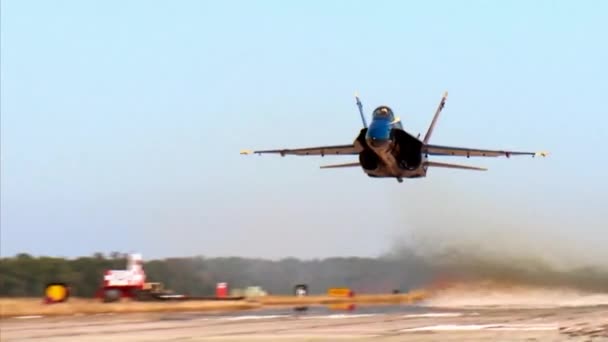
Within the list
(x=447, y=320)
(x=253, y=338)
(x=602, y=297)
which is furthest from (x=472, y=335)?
(x=602, y=297)

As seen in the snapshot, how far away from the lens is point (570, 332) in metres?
27.2

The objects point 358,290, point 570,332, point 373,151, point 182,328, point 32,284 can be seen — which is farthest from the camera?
point 32,284

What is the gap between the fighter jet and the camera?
41219mm

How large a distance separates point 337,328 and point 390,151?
1468cm

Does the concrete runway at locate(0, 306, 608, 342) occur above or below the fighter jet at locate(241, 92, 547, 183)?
below

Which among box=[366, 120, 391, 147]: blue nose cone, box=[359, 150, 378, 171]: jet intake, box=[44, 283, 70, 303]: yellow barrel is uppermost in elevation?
box=[366, 120, 391, 147]: blue nose cone

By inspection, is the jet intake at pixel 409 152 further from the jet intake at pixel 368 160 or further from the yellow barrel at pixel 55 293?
the yellow barrel at pixel 55 293

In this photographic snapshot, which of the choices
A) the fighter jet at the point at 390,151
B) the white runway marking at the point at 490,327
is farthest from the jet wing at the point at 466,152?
the white runway marking at the point at 490,327

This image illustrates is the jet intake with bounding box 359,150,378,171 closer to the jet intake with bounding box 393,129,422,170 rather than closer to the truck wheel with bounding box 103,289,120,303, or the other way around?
the jet intake with bounding box 393,129,422,170

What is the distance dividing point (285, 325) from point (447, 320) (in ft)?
21.3

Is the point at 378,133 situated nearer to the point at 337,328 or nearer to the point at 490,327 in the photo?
the point at 337,328

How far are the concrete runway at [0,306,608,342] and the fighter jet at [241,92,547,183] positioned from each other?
25.8 feet

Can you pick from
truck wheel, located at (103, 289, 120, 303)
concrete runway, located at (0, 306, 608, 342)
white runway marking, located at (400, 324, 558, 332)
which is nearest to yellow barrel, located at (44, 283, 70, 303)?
truck wheel, located at (103, 289, 120, 303)

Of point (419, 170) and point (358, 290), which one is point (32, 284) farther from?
point (419, 170)
